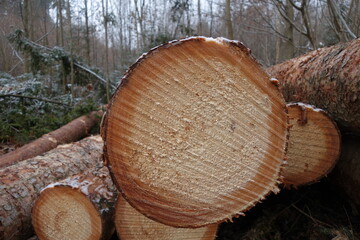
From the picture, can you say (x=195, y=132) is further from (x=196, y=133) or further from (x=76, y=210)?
(x=76, y=210)

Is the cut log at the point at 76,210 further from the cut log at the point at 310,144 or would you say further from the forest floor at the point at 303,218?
the cut log at the point at 310,144

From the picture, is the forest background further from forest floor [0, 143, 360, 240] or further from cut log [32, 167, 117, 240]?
cut log [32, 167, 117, 240]

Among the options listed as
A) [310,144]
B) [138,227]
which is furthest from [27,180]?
[310,144]

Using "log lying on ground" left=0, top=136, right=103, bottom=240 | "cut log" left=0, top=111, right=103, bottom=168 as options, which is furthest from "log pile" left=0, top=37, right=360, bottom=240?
"cut log" left=0, top=111, right=103, bottom=168

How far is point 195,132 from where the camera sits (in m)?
1.15

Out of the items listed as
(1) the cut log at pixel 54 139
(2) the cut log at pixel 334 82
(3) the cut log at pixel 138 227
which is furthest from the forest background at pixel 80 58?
(3) the cut log at pixel 138 227

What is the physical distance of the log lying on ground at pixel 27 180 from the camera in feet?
6.19

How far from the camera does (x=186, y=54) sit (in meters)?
1.05

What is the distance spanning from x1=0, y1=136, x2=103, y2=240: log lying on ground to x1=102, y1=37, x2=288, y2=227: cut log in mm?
1072

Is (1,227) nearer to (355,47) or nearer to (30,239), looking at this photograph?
(30,239)

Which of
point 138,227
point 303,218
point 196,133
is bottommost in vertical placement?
point 303,218

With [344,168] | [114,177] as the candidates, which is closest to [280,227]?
[344,168]

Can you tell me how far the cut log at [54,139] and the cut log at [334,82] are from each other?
3.18 m

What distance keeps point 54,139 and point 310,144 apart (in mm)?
3546
